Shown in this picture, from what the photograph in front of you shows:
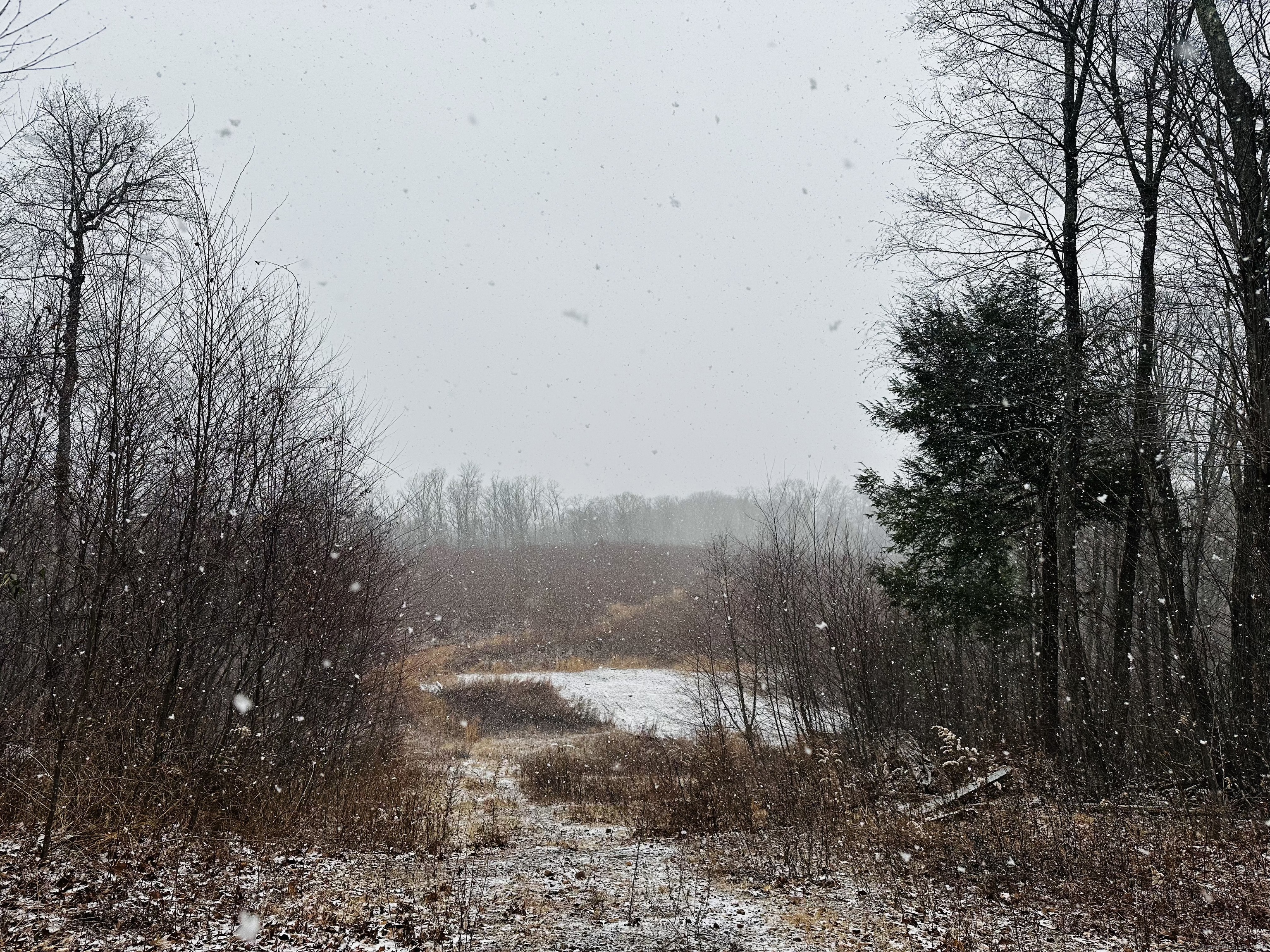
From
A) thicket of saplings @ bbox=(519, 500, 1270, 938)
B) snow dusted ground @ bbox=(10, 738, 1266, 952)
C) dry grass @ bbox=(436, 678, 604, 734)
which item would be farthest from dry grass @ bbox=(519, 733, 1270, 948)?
dry grass @ bbox=(436, 678, 604, 734)

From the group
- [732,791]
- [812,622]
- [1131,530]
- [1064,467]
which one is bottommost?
[732,791]

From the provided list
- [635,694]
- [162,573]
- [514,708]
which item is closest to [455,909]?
[162,573]

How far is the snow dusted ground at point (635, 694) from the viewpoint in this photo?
20.0 meters

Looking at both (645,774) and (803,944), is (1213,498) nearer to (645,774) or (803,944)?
(803,944)

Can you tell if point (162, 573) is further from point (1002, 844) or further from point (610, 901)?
point (1002, 844)

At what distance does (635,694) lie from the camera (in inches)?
920

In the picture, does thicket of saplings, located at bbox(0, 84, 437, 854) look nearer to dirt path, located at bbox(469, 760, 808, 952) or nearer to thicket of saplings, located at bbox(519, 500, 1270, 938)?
dirt path, located at bbox(469, 760, 808, 952)

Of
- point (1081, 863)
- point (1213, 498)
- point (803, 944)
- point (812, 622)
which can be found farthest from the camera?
point (812, 622)

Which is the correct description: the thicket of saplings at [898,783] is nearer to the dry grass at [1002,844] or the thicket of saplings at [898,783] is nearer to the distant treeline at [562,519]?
the dry grass at [1002,844]

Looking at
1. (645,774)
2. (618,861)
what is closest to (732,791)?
(618,861)

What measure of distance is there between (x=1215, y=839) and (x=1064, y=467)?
5.04 m

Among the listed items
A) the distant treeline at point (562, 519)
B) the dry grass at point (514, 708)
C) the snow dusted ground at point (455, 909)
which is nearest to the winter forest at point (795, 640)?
the snow dusted ground at point (455, 909)

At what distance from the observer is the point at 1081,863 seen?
6.03m

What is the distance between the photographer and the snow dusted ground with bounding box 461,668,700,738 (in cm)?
2000
